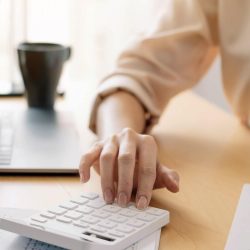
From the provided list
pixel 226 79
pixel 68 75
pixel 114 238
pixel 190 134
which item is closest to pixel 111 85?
pixel 190 134

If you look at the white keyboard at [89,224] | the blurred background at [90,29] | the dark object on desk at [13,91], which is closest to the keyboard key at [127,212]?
the white keyboard at [89,224]

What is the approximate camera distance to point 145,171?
0.72 meters

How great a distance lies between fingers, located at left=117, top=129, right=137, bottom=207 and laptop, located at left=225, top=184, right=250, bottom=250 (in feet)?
0.39

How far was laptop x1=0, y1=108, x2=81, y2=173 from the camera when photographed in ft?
2.71

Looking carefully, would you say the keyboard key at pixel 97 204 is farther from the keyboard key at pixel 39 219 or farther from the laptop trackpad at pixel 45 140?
the laptop trackpad at pixel 45 140

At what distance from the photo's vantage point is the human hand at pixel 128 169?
0.69 meters

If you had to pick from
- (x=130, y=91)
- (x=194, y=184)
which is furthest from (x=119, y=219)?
(x=130, y=91)

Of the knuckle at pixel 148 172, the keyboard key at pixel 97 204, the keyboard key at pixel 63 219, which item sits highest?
the knuckle at pixel 148 172

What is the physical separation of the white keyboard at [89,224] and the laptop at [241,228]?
0.07 metres

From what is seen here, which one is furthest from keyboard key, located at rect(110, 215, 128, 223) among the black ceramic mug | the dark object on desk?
the dark object on desk

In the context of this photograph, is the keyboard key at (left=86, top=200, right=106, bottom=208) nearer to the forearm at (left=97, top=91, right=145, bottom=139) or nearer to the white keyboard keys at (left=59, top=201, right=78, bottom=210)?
the white keyboard keys at (left=59, top=201, right=78, bottom=210)

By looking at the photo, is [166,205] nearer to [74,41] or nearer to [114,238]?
[114,238]

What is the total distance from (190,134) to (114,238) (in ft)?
1.69

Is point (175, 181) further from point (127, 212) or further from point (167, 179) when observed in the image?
point (127, 212)
